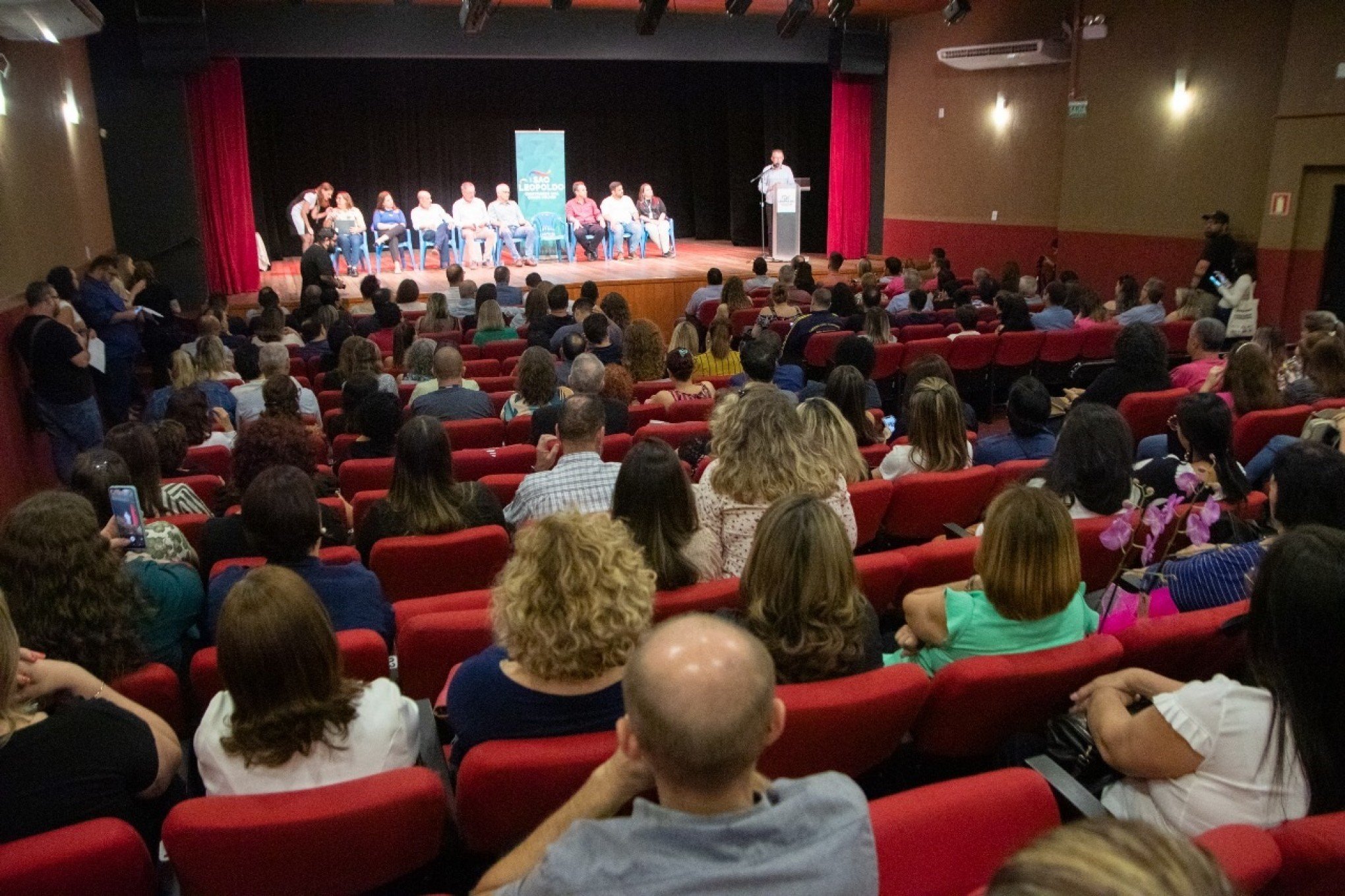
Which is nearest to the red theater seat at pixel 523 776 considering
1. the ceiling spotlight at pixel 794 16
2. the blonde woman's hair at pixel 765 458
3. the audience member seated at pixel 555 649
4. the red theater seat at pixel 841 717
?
the audience member seated at pixel 555 649

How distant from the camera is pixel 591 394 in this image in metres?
4.65

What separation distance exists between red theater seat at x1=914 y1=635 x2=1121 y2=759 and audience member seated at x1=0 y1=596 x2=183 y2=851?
5.05 feet

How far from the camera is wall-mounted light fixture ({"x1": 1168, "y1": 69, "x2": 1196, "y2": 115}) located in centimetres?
992

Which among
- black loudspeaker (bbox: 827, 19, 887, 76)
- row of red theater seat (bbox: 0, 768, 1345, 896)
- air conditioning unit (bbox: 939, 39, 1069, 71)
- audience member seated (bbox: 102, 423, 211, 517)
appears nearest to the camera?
row of red theater seat (bbox: 0, 768, 1345, 896)

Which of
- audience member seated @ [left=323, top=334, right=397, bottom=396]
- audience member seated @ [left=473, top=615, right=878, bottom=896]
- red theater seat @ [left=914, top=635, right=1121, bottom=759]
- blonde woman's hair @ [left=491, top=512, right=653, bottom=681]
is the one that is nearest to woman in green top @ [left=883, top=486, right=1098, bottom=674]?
red theater seat @ [left=914, top=635, right=1121, bottom=759]

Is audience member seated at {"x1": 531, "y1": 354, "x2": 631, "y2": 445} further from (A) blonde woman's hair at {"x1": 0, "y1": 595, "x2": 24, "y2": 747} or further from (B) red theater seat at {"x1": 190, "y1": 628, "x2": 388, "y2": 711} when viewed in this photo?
(A) blonde woman's hair at {"x1": 0, "y1": 595, "x2": 24, "y2": 747}

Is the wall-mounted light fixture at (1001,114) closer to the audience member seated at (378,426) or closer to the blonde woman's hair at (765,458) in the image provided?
the audience member seated at (378,426)

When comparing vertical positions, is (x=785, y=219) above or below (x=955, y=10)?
below

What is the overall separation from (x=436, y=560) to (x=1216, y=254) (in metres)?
8.76

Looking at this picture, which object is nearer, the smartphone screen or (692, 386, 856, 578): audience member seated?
the smartphone screen

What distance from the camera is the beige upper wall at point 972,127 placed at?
11.8m

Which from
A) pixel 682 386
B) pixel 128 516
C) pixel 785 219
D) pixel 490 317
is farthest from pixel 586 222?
pixel 128 516

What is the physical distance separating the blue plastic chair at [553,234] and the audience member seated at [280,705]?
13.3 m

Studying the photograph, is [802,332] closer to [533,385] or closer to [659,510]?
[533,385]
